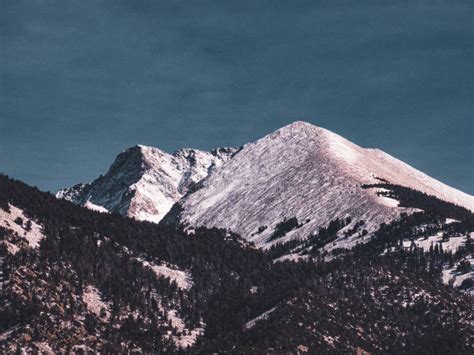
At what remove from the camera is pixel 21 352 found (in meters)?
198
